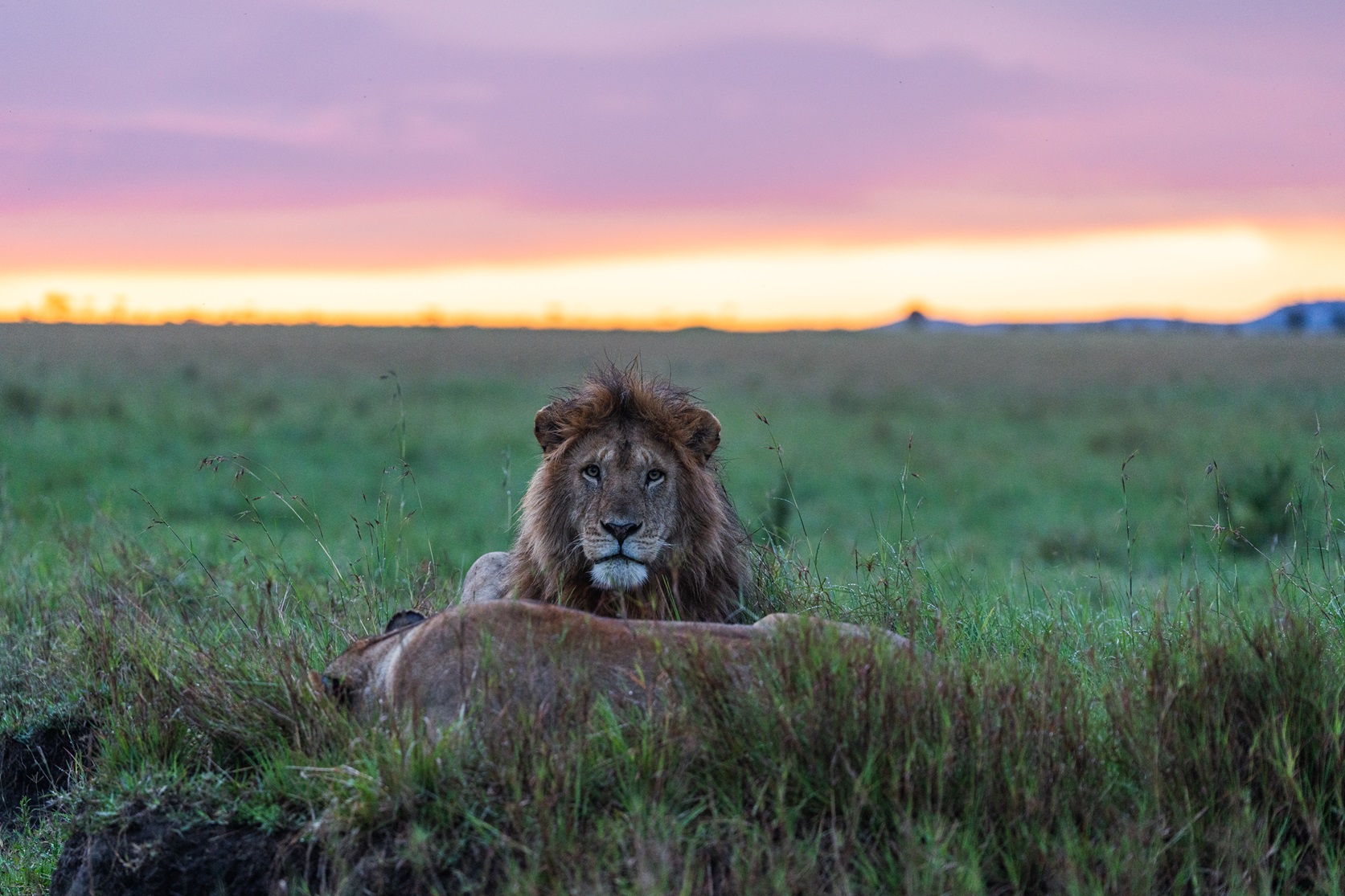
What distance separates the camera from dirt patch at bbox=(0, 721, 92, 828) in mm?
4973

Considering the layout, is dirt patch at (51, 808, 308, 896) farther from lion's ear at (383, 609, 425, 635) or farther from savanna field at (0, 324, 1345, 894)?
lion's ear at (383, 609, 425, 635)

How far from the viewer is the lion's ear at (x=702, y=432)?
5.17 metres

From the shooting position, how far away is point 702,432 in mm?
5203

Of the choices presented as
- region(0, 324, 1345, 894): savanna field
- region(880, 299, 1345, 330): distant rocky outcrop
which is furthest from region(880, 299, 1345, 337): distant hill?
region(0, 324, 1345, 894): savanna field

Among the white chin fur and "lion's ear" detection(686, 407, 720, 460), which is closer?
the white chin fur

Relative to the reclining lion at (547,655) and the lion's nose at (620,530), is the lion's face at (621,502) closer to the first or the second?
the lion's nose at (620,530)

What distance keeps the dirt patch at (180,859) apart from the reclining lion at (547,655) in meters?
0.47

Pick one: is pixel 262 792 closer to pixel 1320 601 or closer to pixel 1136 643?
pixel 1136 643

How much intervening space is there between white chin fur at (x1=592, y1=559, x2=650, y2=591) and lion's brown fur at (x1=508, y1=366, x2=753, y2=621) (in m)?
0.05

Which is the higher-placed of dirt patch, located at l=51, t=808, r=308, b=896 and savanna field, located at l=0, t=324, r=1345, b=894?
savanna field, located at l=0, t=324, r=1345, b=894

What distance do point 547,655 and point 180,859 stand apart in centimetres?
115

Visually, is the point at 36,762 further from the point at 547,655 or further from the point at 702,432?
the point at 702,432

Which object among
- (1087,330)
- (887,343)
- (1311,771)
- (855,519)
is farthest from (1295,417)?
(1087,330)

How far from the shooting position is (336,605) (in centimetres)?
573
